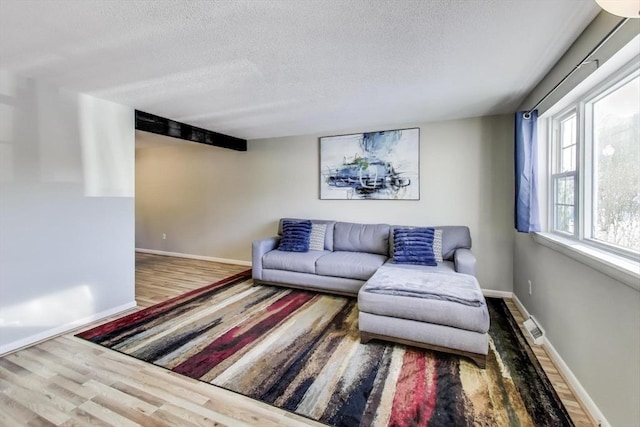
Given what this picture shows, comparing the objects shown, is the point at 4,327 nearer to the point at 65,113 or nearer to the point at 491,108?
the point at 65,113

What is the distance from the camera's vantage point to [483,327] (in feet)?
6.56

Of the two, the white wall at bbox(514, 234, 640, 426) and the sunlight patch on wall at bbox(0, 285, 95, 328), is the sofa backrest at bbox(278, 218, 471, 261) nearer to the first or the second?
the white wall at bbox(514, 234, 640, 426)

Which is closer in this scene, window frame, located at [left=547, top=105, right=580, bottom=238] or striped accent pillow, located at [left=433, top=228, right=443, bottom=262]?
window frame, located at [left=547, top=105, right=580, bottom=238]

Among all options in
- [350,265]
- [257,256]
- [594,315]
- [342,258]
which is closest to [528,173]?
[594,315]

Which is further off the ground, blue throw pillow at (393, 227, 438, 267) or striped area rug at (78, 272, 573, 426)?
blue throw pillow at (393, 227, 438, 267)

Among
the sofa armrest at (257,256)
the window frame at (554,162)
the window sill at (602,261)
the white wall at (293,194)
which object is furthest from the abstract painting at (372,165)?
the window sill at (602,261)

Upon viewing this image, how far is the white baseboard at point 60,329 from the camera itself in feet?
7.50

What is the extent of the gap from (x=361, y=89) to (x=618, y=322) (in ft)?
7.84

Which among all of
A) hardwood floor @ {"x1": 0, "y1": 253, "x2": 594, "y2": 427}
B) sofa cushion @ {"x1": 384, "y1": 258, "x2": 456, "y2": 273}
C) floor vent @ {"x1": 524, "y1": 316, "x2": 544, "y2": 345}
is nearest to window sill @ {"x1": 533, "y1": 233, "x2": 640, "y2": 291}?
floor vent @ {"x1": 524, "y1": 316, "x2": 544, "y2": 345}

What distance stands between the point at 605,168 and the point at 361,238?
98.3 inches

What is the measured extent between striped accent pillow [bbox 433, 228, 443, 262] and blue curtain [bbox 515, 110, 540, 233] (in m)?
0.87

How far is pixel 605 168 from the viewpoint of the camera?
1758mm

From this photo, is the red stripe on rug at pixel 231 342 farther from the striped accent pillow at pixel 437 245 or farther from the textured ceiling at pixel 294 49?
the textured ceiling at pixel 294 49

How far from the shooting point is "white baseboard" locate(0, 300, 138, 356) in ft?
7.50
